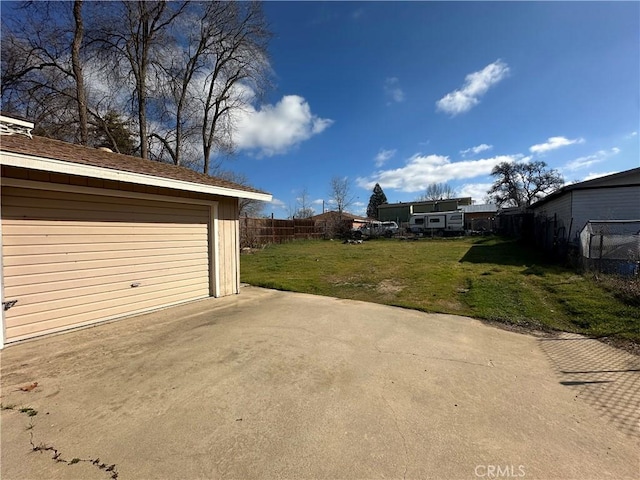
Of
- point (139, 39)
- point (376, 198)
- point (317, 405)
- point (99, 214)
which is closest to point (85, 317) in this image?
point (99, 214)

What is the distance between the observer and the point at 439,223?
29.1 metres

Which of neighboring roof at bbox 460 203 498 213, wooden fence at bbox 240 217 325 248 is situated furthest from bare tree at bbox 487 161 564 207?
wooden fence at bbox 240 217 325 248

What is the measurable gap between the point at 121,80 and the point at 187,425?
1637 cm

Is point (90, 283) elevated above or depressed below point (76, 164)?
below

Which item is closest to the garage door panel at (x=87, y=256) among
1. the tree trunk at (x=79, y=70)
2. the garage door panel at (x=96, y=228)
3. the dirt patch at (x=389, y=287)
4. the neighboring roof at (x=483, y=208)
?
the garage door panel at (x=96, y=228)

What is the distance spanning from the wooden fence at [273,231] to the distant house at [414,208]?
20.9 meters

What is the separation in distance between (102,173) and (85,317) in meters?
2.37

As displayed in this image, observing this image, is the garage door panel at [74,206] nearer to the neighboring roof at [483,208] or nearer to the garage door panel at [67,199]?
the garage door panel at [67,199]

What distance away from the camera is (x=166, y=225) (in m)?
5.98

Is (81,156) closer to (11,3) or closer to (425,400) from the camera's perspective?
(425,400)

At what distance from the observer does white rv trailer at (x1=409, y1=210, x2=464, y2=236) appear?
2822 centimetres

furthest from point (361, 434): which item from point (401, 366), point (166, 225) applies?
point (166, 225)

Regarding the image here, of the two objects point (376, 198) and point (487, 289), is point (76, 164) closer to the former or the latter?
point (487, 289)

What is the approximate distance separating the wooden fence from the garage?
39.4 ft
